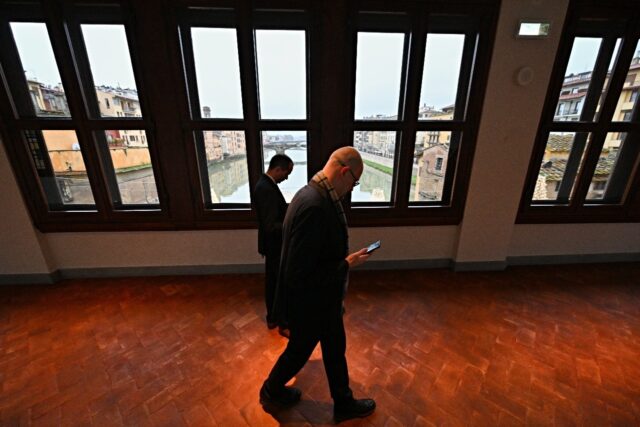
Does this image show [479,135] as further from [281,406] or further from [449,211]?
[281,406]

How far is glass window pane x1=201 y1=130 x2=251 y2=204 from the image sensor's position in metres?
3.17

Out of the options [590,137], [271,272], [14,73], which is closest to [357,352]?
[271,272]

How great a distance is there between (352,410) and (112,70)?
3.66 metres

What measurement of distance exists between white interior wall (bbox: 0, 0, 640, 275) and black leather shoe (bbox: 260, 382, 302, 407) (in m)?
1.75

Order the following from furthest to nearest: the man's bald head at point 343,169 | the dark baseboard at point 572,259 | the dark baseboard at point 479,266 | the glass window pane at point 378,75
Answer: the dark baseboard at point 572,259 < the dark baseboard at point 479,266 < the glass window pane at point 378,75 < the man's bald head at point 343,169

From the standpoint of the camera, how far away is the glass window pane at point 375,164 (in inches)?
129

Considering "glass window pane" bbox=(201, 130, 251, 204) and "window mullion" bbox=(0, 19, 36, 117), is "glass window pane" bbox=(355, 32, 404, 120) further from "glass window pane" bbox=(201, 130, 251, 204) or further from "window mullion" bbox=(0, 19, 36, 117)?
"window mullion" bbox=(0, 19, 36, 117)

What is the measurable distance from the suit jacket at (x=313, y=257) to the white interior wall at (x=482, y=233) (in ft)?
6.43

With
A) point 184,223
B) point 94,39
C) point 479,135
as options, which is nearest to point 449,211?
point 479,135

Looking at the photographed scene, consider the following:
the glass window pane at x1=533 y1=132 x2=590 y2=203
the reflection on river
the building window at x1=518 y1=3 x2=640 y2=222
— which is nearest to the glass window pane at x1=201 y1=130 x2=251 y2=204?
the reflection on river

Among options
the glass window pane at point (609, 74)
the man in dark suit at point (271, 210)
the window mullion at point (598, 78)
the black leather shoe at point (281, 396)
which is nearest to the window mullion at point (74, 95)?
the man in dark suit at point (271, 210)

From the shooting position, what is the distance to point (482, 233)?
3535 mm

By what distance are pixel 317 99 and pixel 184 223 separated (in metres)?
2.04

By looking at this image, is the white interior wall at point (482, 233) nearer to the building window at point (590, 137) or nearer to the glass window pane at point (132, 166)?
the building window at point (590, 137)
